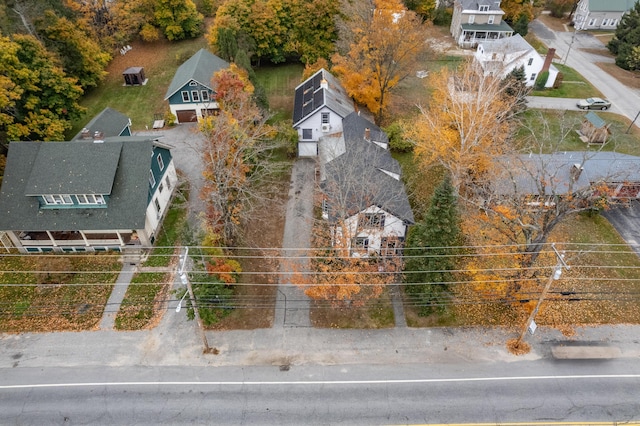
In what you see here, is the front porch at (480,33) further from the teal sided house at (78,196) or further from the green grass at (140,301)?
the green grass at (140,301)

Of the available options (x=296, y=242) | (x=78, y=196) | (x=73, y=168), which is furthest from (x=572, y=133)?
(x=73, y=168)

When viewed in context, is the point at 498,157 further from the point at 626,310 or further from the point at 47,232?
the point at 47,232

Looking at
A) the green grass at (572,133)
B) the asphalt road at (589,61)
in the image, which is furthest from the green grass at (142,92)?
the asphalt road at (589,61)

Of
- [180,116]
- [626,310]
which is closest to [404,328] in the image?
[626,310]

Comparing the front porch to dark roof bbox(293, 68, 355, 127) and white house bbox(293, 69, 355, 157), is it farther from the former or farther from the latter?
white house bbox(293, 69, 355, 157)

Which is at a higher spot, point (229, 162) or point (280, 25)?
point (280, 25)

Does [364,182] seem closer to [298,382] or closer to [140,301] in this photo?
[298,382]
